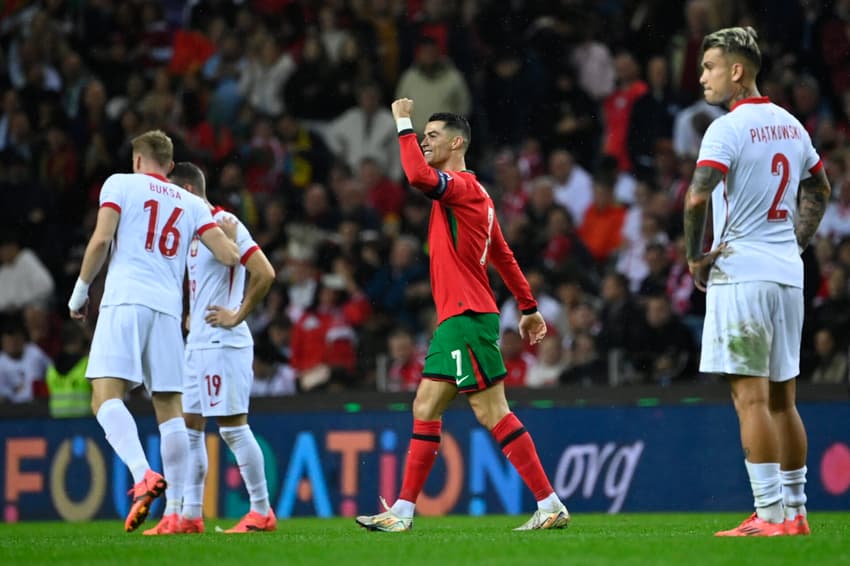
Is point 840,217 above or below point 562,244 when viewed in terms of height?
above

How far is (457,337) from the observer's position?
8.55 meters

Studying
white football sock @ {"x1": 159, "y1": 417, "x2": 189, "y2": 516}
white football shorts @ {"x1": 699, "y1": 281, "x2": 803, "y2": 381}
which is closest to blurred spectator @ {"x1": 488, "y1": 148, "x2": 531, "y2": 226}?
white football sock @ {"x1": 159, "y1": 417, "x2": 189, "y2": 516}

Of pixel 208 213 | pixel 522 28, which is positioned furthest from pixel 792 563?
pixel 522 28

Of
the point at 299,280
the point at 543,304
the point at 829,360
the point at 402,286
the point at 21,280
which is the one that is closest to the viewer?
the point at 829,360

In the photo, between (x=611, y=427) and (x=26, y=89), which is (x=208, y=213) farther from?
(x=26, y=89)

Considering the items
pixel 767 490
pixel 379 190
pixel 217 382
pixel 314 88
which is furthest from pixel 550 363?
pixel 767 490

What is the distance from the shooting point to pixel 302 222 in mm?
17188

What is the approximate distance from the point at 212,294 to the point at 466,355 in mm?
2116

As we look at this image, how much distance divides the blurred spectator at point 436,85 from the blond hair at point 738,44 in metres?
9.73

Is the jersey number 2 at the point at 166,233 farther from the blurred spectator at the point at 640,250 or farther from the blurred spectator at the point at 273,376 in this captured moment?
the blurred spectator at the point at 640,250

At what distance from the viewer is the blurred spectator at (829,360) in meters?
13.0

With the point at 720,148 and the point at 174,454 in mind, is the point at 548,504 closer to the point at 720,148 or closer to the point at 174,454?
the point at 174,454

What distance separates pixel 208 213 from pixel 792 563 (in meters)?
4.50

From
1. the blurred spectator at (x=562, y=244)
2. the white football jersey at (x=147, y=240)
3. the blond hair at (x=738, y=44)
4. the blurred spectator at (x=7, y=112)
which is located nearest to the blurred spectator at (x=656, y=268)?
the blurred spectator at (x=562, y=244)
